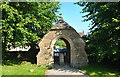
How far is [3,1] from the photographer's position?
891 centimetres

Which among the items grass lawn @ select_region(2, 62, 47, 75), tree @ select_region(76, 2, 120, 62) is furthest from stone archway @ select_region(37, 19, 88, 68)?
tree @ select_region(76, 2, 120, 62)

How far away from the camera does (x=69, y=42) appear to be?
11.2 metres

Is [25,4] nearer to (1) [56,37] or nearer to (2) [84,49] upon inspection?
(1) [56,37]

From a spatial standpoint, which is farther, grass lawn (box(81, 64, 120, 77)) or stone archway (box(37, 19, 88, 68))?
stone archway (box(37, 19, 88, 68))

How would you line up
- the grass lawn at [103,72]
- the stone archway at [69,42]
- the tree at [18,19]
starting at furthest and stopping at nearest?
the stone archway at [69,42], the tree at [18,19], the grass lawn at [103,72]

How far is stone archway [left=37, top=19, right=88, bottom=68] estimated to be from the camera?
1100cm

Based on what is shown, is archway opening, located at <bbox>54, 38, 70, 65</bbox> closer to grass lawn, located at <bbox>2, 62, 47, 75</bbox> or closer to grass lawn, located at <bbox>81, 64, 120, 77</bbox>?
grass lawn, located at <bbox>2, 62, 47, 75</bbox>

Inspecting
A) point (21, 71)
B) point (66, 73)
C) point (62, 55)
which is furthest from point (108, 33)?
point (21, 71)

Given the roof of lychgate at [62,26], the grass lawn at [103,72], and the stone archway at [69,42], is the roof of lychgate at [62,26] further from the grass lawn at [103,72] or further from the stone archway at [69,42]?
the grass lawn at [103,72]

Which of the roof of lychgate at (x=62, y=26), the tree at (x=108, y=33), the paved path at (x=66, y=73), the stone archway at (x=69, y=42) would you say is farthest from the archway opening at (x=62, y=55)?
the tree at (x=108, y=33)

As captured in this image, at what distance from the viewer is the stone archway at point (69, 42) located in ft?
36.1

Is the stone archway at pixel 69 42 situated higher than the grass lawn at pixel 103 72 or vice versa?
→ the stone archway at pixel 69 42

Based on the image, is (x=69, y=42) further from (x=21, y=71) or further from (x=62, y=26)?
(x=21, y=71)

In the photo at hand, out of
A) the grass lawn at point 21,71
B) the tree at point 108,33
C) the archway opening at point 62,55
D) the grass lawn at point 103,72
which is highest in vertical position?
the tree at point 108,33
